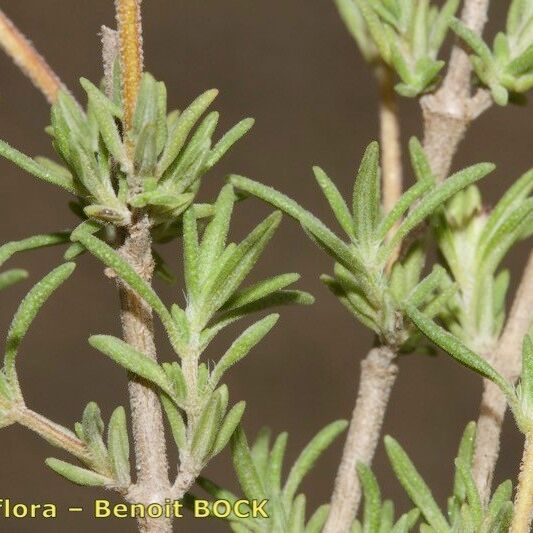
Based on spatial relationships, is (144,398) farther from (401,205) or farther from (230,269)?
(401,205)

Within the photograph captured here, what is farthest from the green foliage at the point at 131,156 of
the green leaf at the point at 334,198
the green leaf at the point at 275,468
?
the green leaf at the point at 275,468

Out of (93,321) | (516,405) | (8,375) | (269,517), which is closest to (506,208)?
(516,405)

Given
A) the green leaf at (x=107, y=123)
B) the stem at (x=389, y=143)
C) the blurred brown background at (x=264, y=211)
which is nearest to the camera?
the green leaf at (x=107, y=123)

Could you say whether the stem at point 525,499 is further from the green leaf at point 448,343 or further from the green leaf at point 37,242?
the green leaf at point 37,242

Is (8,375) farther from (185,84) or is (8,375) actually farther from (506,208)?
(185,84)

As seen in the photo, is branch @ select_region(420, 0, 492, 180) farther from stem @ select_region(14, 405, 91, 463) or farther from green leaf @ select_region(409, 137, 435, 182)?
stem @ select_region(14, 405, 91, 463)
